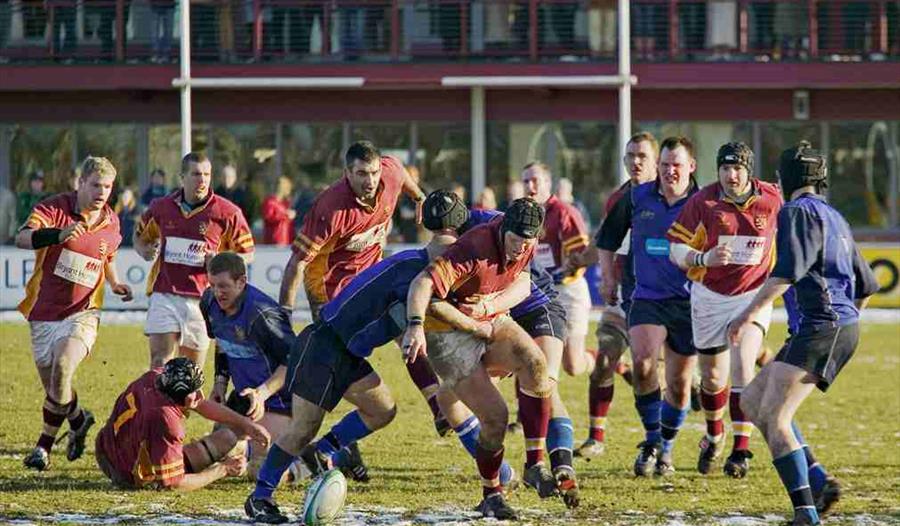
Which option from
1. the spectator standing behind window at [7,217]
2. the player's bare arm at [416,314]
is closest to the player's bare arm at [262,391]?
the player's bare arm at [416,314]

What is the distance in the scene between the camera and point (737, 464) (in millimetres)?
11039

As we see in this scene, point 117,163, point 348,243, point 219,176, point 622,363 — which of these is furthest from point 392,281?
point 117,163

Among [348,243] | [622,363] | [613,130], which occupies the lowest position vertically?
[622,363]

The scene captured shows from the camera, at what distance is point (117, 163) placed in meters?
33.0

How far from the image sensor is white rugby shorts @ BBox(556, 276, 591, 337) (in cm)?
1310

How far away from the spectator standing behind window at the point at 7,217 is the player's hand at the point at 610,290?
1956 cm

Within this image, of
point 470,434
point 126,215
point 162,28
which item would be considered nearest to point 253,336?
point 470,434

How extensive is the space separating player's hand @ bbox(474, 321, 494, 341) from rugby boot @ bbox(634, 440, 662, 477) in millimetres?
2351

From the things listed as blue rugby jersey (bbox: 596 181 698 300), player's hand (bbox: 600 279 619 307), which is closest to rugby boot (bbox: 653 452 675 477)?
blue rugby jersey (bbox: 596 181 698 300)

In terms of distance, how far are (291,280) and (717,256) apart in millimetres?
2563

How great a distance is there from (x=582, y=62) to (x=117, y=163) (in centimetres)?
882

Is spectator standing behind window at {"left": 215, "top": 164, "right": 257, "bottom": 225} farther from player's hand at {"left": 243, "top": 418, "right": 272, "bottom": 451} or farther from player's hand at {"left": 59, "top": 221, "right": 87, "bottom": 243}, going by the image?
player's hand at {"left": 243, "top": 418, "right": 272, "bottom": 451}

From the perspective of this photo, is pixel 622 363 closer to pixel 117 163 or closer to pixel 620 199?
→ pixel 620 199

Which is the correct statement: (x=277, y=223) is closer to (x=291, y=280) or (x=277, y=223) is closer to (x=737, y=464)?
(x=291, y=280)
